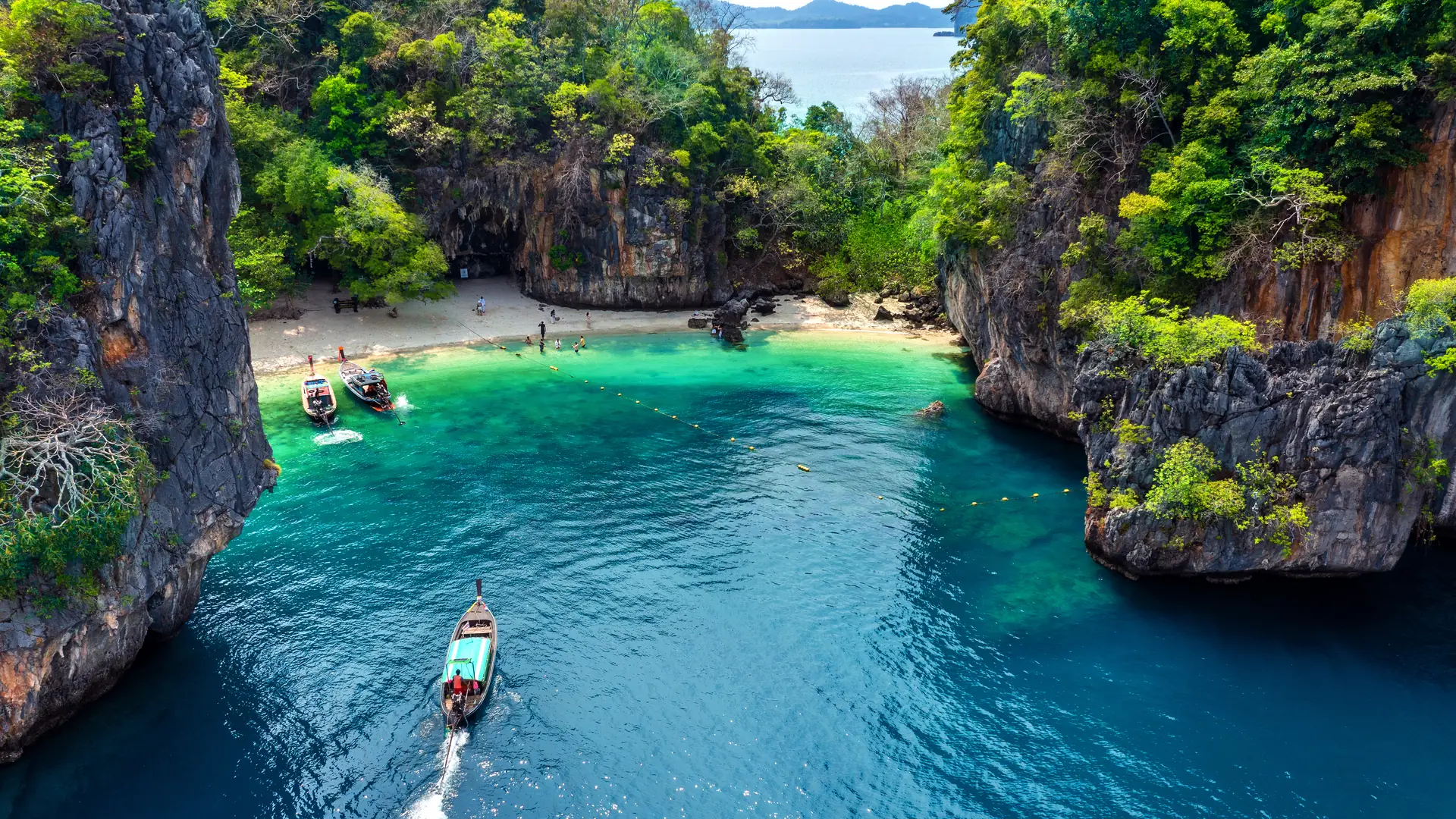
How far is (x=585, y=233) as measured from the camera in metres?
58.9

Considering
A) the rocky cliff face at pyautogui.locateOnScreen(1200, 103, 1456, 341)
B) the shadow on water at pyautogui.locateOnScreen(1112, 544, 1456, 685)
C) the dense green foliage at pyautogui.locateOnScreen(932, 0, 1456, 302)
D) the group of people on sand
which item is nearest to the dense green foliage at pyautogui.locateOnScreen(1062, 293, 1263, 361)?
the rocky cliff face at pyautogui.locateOnScreen(1200, 103, 1456, 341)

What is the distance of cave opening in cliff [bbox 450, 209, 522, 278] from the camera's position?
197ft

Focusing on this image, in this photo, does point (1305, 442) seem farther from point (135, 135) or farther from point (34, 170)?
point (34, 170)

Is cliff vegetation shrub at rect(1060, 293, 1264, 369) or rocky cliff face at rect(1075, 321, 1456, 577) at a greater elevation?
cliff vegetation shrub at rect(1060, 293, 1264, 369)

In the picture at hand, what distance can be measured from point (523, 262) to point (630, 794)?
48170mm

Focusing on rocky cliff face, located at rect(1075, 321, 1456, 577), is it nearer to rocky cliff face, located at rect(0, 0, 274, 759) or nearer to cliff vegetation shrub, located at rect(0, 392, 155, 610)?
rocky cliff face, located at rect(0, 0, 274, 759)

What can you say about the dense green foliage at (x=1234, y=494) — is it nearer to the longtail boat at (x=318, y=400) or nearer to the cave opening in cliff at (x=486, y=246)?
the longtail boat at (x=318, y=400)

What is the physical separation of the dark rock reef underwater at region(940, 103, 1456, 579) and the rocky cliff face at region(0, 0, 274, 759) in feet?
95.1

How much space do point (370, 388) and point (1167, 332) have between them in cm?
3755

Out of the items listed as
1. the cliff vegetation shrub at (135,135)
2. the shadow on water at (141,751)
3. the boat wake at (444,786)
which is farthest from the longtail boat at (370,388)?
the boat wake at (444,786)

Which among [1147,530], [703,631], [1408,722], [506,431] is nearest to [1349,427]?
[1147,530]

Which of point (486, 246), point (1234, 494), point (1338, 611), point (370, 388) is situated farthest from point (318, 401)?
point (1338, 611)

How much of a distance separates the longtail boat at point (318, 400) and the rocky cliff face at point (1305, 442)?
35.8 m

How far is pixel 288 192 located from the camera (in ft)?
158
